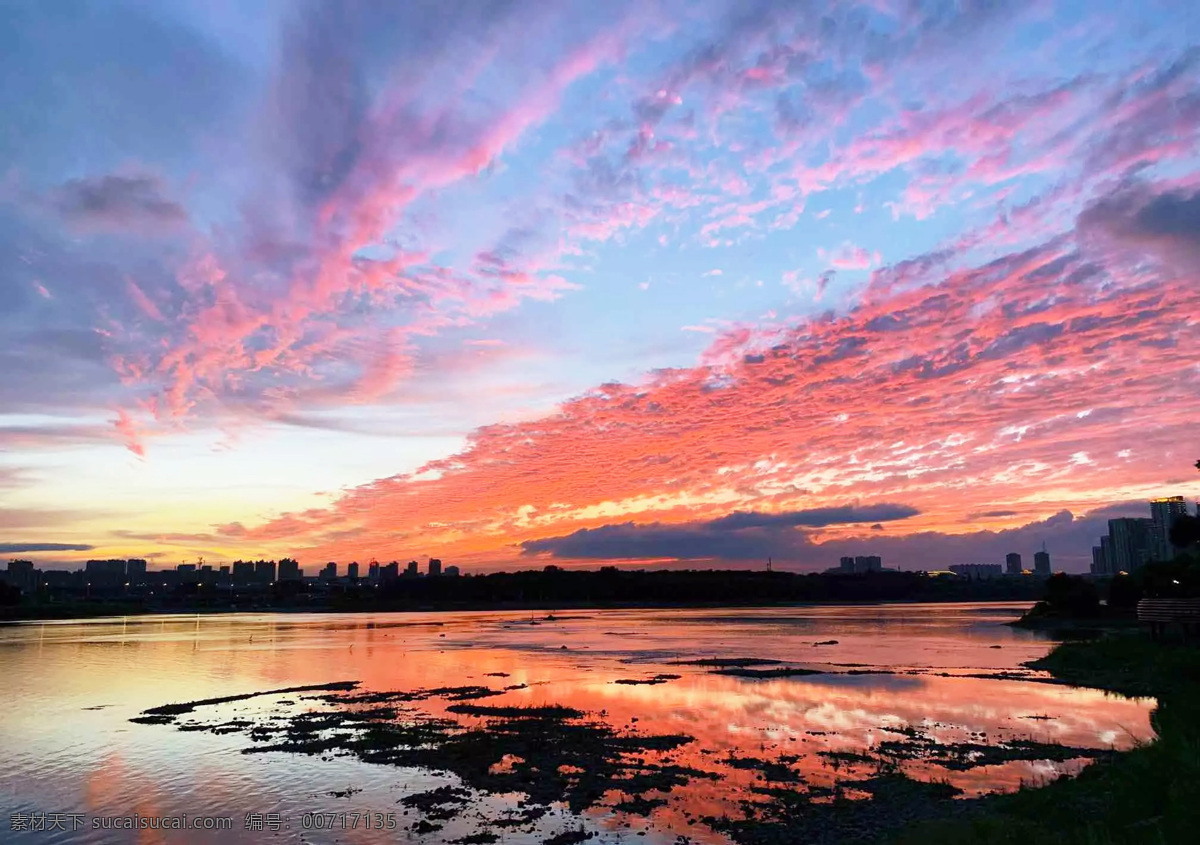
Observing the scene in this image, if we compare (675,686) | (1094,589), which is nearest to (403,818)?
(675,686)

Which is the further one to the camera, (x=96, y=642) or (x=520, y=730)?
(x=96, y=642)

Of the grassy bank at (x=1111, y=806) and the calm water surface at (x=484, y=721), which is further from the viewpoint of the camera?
the calm water surface at (x=484, y=721)

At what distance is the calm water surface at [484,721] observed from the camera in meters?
22.1

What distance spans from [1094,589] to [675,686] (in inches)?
3440

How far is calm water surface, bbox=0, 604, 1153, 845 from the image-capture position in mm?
22078

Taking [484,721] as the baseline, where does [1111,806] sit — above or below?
above

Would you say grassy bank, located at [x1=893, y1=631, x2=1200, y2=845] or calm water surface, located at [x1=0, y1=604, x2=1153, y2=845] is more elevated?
grassy bank, located at [x1=893, y1=631, x2=1200, y2=845]

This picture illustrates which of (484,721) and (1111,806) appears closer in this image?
(1111,806)

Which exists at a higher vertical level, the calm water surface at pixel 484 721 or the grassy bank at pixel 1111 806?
the grassy bank at pixel 1111 806

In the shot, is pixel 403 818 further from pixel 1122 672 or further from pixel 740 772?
pixel 1122 672

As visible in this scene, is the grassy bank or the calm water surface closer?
the grassy bank

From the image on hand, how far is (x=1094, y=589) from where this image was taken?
106 metres

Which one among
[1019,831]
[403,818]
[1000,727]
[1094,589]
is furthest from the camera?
[1094,589]

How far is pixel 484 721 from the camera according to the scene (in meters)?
36.2
